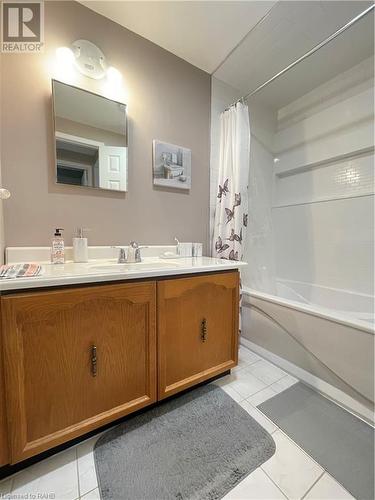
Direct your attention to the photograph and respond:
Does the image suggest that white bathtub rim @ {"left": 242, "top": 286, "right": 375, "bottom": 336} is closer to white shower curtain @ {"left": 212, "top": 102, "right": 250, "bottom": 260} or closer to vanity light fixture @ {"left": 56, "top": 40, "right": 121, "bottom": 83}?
white shower curtain @ {"left": 212, "top": 102, "right": 250, "bottom": 260}

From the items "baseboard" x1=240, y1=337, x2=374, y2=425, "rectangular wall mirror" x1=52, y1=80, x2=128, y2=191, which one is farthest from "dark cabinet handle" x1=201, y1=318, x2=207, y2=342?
"rectangular wall mirror" x1=52, y1=80, x2=128, y2=191

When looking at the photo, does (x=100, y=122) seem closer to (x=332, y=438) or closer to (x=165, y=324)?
(x=165, y=324)

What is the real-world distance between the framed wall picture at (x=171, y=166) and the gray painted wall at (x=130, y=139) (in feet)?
0.17

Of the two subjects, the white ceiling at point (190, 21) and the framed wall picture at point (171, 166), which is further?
the framed wall picture at point (171, 166)

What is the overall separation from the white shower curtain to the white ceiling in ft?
1.45

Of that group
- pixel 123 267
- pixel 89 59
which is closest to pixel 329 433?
pixel 123 267

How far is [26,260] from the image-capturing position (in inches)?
46.0

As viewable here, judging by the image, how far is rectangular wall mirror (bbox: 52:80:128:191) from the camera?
1245 millimetres

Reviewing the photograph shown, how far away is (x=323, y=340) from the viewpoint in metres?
1.25

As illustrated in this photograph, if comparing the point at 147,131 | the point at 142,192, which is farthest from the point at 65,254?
the point at 147,131

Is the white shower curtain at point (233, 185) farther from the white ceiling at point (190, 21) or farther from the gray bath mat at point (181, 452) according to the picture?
the gray bath mat at point (181, 452)

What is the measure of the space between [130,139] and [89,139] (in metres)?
0.27

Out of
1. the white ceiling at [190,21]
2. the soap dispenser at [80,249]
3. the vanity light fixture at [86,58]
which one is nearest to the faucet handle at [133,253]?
the soap dispenser at [80,249]

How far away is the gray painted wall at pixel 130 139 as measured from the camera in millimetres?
1148
